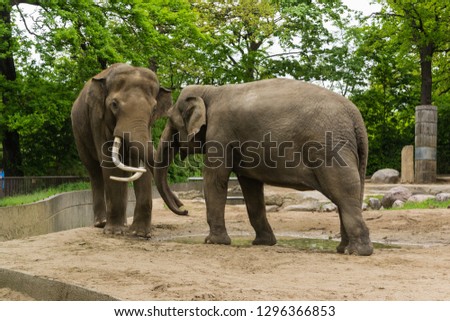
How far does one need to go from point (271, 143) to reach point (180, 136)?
1955 millimetres

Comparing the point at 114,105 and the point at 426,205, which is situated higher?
the point at 114,105

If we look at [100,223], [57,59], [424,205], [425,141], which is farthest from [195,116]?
[425,141]

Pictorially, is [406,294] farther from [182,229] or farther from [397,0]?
[397,0]

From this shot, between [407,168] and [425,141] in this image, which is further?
[425,141]

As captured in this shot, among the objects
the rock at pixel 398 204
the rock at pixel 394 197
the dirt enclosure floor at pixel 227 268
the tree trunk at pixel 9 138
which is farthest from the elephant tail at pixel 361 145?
the tree trunk at pixel 9 138

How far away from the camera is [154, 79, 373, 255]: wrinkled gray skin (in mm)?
10586

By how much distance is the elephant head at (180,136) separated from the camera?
39.3ft

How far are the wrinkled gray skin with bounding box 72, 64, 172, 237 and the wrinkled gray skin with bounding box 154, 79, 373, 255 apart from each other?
0.44 metres

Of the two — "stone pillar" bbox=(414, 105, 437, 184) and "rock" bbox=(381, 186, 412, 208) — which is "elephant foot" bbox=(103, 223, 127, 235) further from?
"stone pillar" bbox=(414, 105, 437, 184)

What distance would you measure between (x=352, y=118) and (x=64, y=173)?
1889 centimetres

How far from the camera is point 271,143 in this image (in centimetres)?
1107

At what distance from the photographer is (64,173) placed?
92.6 ft

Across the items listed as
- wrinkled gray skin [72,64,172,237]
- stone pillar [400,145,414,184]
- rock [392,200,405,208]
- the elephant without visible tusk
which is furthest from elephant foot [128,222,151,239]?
stone pillar [400,145,414,184]

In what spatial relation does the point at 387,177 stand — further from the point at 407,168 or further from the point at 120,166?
the point at 120,166
